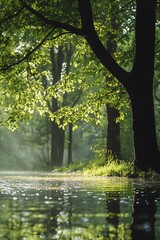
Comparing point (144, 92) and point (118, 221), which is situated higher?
point (144, 92)

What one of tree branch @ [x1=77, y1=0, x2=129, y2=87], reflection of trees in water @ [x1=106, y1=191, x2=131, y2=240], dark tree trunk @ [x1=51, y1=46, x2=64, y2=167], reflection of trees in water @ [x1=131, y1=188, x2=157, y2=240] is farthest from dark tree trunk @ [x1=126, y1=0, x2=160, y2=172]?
dark tree trunk @ [x1=51, y1=46, x2=64, y2=167]

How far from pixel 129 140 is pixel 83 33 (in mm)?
19004

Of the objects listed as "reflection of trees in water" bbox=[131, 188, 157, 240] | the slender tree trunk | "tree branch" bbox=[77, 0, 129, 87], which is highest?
"tree branch" bbox=[77, 0, 129, 87]

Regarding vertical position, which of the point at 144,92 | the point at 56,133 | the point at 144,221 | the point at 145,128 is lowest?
the point at 144,221

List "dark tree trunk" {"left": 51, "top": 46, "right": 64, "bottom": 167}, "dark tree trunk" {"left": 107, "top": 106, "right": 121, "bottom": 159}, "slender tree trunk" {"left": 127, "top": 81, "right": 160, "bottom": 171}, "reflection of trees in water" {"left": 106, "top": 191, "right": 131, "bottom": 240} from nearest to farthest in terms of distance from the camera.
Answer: "reflection of trees in water" {"left": 106, "top": 191, "right": 131, "bottom": 240} < "slender tree trunk" {"left": 127, "top": 81, "right": 160, "bottom": 171} < "dark tree trunk" {"left": 107, "top": 106, "right": 121, "bottom": 159} < "dark tree trunk" {"left": 51, "top": 46, "right": 64, "bottom": 167}

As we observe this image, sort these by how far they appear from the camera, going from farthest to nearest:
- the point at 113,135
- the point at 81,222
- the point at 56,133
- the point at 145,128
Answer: the point at 56,133
the point at 113,135
the point at 145,128
the point at 81,222

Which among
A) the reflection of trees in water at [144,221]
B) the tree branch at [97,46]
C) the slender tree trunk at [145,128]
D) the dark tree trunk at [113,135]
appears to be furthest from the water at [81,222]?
the dark tree trunk at [113,135]

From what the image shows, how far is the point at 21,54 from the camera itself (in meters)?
11.7

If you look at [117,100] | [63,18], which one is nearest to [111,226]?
[63,18]

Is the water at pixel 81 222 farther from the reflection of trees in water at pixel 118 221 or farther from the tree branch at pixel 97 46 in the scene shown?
the tree branch at pixel 97 46

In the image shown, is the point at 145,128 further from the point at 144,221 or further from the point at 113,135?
the point at 144,221

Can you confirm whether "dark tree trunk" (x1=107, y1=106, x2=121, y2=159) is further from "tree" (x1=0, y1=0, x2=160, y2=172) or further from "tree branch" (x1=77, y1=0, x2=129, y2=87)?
"tree branch" (x1=77, y1=0, x2=129, y2=87)

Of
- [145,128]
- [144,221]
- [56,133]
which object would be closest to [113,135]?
[145,128]

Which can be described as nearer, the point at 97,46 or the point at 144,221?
the point at 144,221
